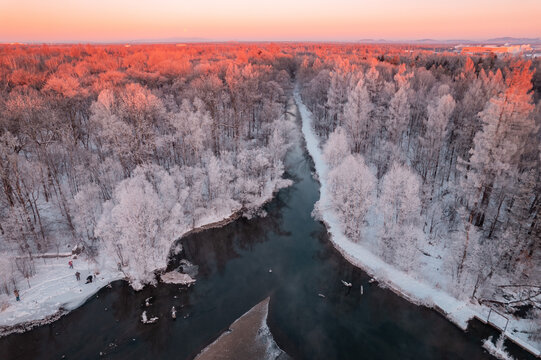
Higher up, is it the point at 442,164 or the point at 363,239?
the point at 442,164

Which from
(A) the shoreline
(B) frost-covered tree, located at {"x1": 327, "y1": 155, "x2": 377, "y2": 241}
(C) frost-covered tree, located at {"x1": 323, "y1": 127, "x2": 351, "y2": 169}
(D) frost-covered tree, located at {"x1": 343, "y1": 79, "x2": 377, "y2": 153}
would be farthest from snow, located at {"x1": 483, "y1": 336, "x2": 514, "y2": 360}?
(D) frost-covered tree, located at {"x1": 343, "y1": 79, "x2": 377, "y2": 153}

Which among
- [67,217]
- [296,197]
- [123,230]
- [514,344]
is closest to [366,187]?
[296,197]

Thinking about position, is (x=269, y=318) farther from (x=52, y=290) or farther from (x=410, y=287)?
(x=52, y=290)

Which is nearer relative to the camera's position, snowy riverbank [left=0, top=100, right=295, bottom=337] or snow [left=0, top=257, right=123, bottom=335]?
snowy riverbank [left=0, top=100, right=295, bottom=337]

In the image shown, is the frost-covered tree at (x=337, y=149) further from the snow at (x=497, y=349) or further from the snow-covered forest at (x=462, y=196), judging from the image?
the snow at (x=497, y=349)

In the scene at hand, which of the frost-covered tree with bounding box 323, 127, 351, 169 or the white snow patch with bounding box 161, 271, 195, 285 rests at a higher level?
the frost-covered tree with bounding box 323, 127, 351, 169

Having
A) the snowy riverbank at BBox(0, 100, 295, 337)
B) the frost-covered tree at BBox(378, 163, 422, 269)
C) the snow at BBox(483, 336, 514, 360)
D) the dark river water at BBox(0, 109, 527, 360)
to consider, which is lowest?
the dark river water at BBox(0, 109, 527, 360)

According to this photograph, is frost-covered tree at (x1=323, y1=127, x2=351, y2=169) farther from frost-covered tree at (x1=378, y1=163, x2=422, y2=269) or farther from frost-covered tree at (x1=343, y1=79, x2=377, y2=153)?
frost-covered tree at (x1=378, y1=163, x2=422, y2=269)

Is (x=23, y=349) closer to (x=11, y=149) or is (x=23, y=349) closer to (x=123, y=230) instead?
(x=123, y=230)
